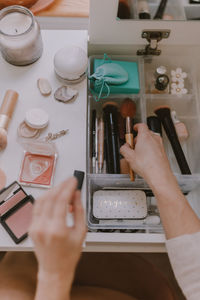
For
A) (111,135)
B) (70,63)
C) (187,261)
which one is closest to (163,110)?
(111,135)

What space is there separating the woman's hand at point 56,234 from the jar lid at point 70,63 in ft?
1.39

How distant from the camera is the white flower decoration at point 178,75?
0.84 metres

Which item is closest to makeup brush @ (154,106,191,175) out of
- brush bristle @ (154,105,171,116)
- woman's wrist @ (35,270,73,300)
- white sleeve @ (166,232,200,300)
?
brush bristle @ (154,105,171,116)

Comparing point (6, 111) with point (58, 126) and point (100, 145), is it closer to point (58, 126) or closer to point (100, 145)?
point (58, 126)

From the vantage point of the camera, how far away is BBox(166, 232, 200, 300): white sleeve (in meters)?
0.55

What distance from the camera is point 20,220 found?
0.64 m

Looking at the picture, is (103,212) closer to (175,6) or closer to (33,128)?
(33,128)

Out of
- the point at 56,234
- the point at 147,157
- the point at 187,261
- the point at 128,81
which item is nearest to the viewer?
the point at 56,234

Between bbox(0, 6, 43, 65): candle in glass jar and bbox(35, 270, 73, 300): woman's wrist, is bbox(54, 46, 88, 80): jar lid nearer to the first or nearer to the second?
bbox(0, 6, 43, 65): candle in glass jar

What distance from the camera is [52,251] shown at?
1.23 feet

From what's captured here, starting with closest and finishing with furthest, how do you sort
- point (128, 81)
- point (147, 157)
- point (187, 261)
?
point (187, 261) → point (147, 157) → point (128, 81)

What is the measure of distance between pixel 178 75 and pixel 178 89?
4 centimetres

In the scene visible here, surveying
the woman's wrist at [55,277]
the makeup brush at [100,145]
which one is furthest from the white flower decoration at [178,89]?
the woman's wrist at [55,277]

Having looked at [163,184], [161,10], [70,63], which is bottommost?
[163,184]
